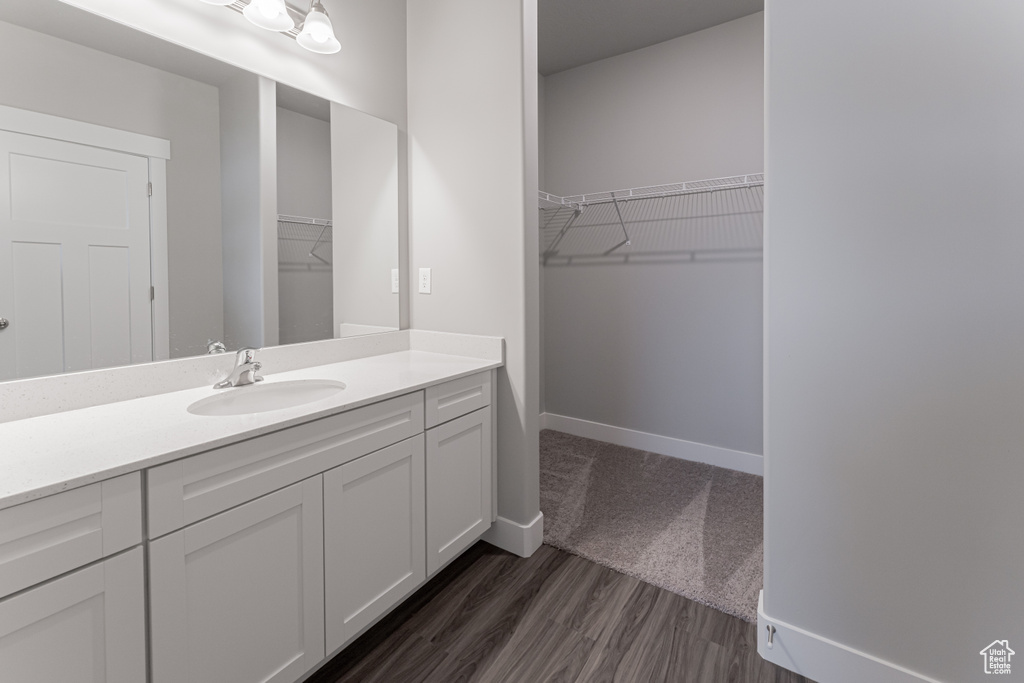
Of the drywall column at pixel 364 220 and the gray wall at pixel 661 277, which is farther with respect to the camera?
the gray wall at pixel 661 277

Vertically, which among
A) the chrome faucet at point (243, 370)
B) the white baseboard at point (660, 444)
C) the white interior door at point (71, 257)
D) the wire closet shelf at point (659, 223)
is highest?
the wire closet shelf at point (659, 223)

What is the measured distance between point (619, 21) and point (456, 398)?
2.36 meters

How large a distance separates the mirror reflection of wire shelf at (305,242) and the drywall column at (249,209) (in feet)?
0.11

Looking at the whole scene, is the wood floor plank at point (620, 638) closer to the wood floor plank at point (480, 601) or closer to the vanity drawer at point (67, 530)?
the wood floor plank at point (480, 601)

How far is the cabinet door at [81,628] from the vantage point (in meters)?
0.77

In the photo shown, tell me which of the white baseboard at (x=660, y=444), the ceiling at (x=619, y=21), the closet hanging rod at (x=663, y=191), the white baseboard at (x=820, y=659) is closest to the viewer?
the white baseboard at (x=820, y=659)

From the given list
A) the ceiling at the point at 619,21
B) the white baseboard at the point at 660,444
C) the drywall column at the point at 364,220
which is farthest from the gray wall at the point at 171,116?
the white baseboard at the point at 660,444

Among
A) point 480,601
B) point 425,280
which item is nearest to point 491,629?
point 480,601

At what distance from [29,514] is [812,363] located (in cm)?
176

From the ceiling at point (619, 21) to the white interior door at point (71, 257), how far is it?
224 cm

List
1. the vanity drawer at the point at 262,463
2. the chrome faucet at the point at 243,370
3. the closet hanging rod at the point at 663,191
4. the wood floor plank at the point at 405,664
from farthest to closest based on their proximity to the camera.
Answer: the closet hanging rod at the point at 663,191 → the chrome faucet at the point at 243,370 → the wood floor plank at the point at 405,664 → the vanity drawer at the point at 262,463

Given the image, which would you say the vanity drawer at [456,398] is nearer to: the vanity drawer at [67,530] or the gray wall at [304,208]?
the gray wall at [304,208]

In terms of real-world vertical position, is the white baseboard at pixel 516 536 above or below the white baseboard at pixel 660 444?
below

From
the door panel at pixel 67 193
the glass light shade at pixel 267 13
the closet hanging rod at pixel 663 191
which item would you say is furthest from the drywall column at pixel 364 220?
the closet hanging rod at pixel 663 191
